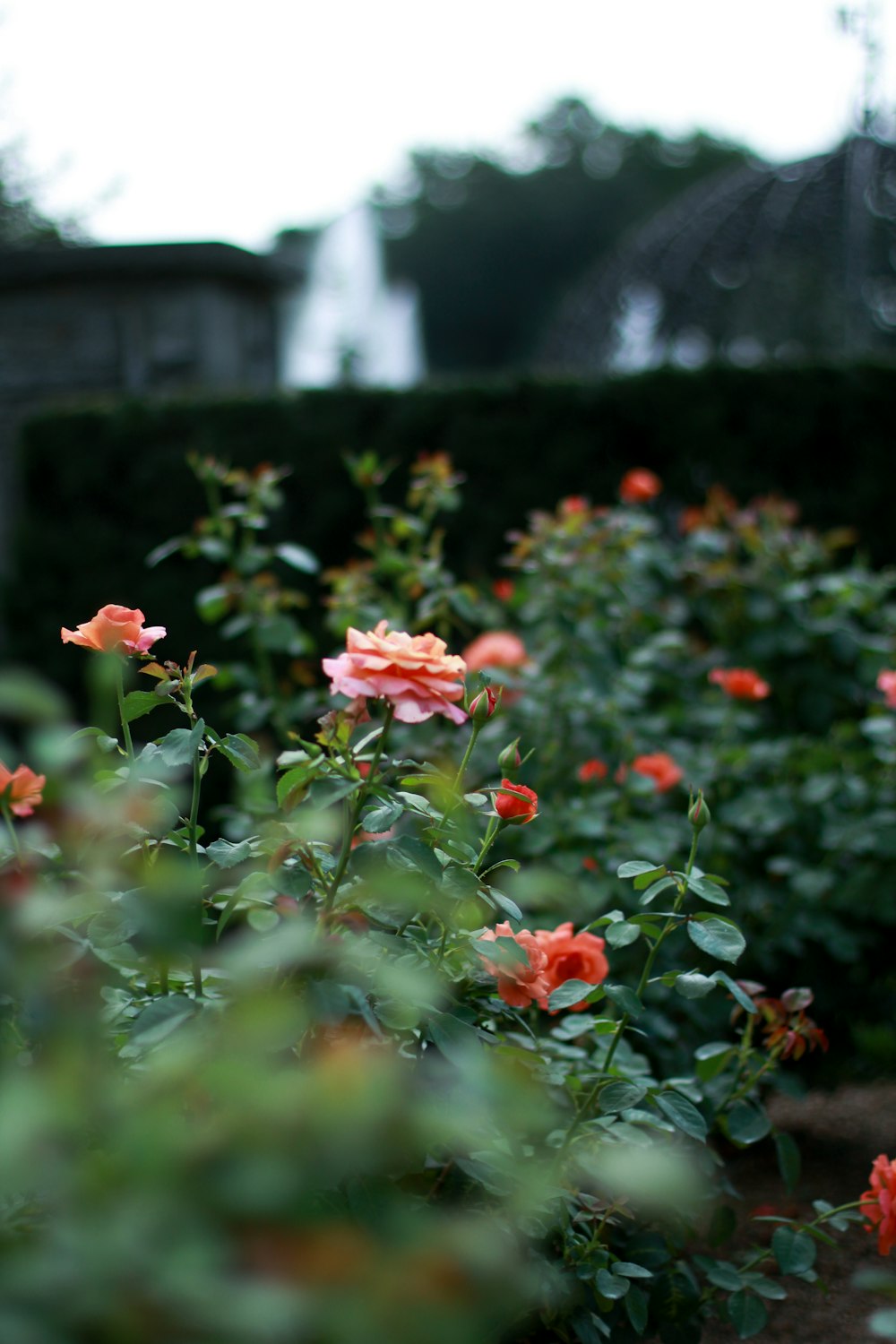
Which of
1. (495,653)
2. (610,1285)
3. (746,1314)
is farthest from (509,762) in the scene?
(495,653)

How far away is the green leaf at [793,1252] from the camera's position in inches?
46.0

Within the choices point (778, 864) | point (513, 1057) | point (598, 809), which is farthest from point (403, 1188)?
point (778, 864)

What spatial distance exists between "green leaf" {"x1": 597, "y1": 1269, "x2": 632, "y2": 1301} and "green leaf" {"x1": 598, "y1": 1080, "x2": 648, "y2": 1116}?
5.9 inches

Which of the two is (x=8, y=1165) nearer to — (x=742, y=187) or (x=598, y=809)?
(x=598, y=809)

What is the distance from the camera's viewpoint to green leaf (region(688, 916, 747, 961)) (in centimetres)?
99

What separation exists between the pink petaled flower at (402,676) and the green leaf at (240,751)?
15 centimetres

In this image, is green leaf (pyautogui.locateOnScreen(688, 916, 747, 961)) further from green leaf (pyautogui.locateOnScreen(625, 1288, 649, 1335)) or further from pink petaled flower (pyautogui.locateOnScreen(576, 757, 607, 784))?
pink petaled flower (pyautogui.locateOnScreen(576, 757, 607, 784))

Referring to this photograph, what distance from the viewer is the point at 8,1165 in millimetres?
427

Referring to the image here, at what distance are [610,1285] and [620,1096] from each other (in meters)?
0.17

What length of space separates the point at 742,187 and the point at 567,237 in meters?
25.6

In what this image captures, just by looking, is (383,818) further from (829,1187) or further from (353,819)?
(829,1187)

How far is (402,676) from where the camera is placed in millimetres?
847

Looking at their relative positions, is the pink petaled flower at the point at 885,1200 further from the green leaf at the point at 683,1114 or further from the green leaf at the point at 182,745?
the green leaf at the point at 182,745

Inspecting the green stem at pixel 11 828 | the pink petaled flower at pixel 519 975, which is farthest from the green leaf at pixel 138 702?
the pink petaled flower at pixel 519 975
